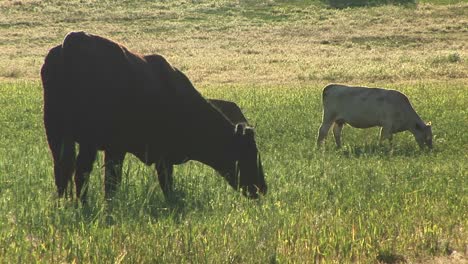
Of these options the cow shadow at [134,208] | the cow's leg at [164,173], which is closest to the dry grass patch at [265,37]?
the cow's leg at [164,173]

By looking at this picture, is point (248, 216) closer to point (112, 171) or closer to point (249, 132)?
point (112, 171)

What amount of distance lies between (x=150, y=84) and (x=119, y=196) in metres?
1.40

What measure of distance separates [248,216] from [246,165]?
2261 millimetres

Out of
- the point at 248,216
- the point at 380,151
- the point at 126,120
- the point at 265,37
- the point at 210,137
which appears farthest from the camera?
the point at 265,37

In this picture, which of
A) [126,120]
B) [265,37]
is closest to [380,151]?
[126,120]

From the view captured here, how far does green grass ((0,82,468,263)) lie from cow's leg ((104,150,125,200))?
0.42 feet

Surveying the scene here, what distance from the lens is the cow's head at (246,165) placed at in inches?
349

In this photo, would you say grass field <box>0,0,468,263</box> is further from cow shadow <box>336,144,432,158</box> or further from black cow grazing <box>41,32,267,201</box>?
black cow grazing <box>41,32,267,201</box>

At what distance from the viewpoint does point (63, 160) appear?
754 centimetres

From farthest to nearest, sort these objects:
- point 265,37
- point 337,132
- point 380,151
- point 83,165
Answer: point 265,37, point 337,132, point 380,151, point 83,165

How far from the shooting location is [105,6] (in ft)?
240

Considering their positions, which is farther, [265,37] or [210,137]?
[265,37]

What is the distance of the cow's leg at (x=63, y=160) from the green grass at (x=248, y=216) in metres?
0.24

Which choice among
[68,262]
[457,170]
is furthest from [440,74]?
[68,262]
